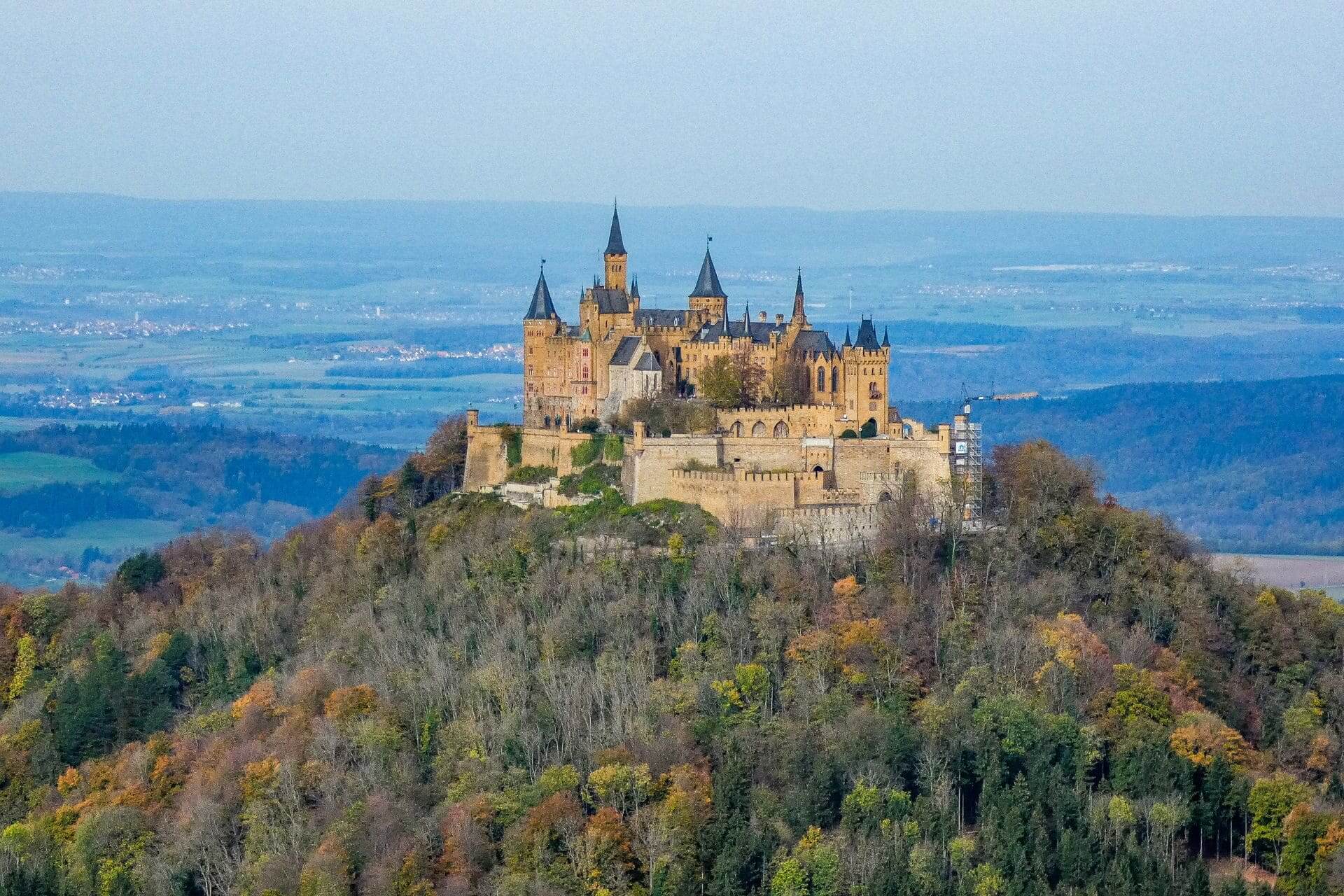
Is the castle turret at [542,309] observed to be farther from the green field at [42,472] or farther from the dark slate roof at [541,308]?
the green field at [42,472]

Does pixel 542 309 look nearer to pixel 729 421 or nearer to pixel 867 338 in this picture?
pixel 729 421

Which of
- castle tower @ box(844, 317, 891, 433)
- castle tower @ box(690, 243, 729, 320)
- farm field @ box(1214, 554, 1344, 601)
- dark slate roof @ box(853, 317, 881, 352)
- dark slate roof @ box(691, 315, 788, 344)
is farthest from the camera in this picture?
farm field @ box(1214, 554, 1344, 601)

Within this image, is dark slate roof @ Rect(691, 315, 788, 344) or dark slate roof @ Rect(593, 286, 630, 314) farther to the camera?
dark slate roof @ Rect(593, 286, 630, 314)

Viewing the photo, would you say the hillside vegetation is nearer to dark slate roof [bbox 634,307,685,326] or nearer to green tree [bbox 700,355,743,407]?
green tree [bbox 700,355,743,407]

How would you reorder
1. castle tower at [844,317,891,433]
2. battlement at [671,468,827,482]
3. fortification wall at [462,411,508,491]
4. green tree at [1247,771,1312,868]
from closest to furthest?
green tree at [1247,771,1312,868] → battlement at [671,468,827,482] → castle tower at [844,317,891,433] → fortification wall at [462,411,508,491]

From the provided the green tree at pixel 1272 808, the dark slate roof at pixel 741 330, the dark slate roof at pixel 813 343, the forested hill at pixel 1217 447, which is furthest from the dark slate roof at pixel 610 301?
the forested hill at pixel 1217 447

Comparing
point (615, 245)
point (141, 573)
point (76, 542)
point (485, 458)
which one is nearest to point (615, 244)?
point (615, 245)

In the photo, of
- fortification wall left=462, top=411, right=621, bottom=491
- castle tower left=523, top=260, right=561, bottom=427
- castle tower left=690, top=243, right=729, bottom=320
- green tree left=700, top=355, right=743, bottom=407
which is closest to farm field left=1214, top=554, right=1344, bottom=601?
castle tower left=690, top=243, right=729, bottom=320

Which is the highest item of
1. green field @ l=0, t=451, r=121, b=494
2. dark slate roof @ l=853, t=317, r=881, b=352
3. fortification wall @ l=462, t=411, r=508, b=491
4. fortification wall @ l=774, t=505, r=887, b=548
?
dark slate roof @ l=853, t=317, r=881, b=352
